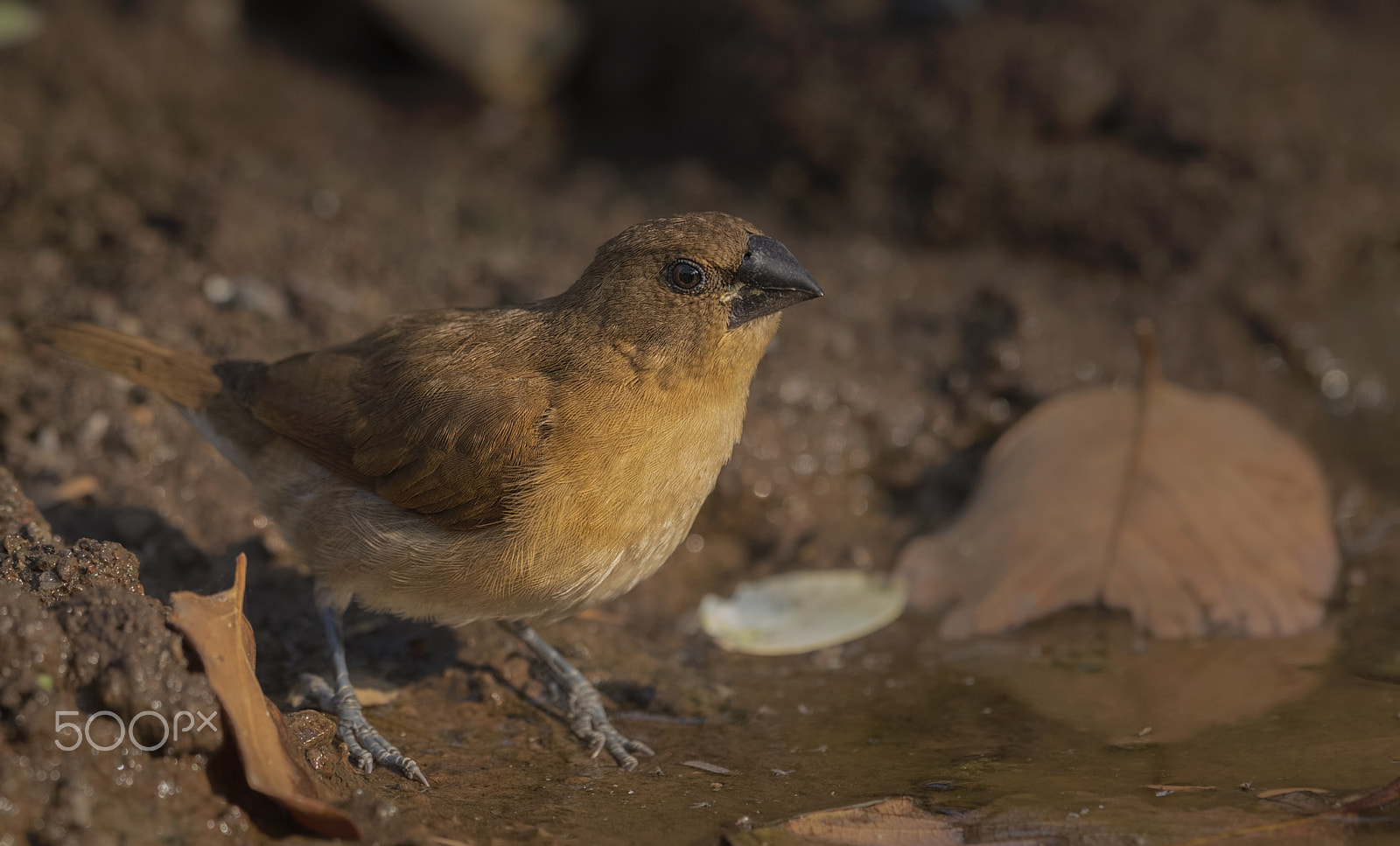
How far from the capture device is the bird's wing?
3.48 m

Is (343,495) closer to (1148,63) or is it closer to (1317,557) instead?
(1317,557)

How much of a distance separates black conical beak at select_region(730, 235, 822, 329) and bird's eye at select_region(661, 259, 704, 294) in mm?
107

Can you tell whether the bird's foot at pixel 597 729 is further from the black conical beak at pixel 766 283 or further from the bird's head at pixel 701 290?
the black conical beak at pixel 766 283

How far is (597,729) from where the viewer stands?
3.63 metres

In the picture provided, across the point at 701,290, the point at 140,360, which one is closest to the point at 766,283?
the point at 701,290

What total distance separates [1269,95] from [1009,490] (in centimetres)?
296

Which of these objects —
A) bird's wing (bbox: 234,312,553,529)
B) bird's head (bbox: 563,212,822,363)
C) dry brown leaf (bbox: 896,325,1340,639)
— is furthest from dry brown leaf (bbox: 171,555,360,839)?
dry brown leaf (bbox: 896,325,1340,639)

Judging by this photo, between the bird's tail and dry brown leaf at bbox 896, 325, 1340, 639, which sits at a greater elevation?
dry brown leaf at bbox 896, 325, 1340, 639

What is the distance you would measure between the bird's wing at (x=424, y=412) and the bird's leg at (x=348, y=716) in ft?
1.63

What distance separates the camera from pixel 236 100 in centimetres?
695

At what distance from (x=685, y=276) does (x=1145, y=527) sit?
200cm

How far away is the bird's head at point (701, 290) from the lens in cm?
354

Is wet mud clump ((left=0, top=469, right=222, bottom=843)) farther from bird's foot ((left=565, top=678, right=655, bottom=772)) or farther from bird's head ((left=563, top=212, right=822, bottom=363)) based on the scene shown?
bird's head ((left=563, top=212, right=822, bottom=363))

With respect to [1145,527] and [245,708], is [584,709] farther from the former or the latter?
[1145,527]
